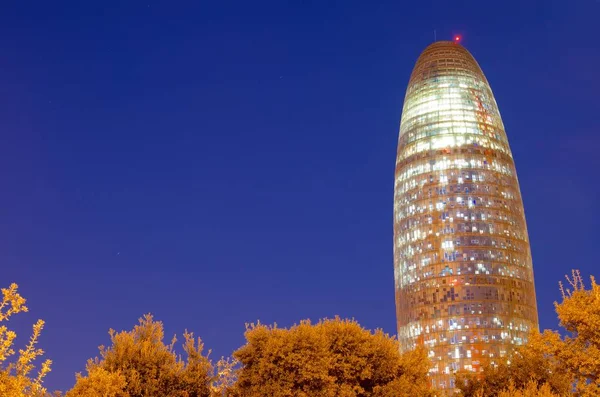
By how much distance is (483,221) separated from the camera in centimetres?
17738

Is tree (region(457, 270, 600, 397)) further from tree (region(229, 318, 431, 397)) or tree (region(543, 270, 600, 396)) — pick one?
Answer: tree (region(229, 318, 431, 397))

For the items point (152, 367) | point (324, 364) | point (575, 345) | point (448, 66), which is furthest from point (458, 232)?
point (152, 367)

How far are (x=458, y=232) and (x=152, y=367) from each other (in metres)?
129

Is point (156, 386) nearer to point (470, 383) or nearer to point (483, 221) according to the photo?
point (470, 383)

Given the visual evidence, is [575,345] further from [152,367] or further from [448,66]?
[448,66]

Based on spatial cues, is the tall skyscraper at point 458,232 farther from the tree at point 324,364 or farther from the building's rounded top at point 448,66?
the tree at point 324,364

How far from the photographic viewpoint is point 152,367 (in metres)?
Result: 57.4

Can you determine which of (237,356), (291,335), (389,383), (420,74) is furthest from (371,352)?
(420,74)

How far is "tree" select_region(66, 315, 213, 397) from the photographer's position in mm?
56094

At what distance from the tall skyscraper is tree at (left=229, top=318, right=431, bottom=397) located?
353 feet

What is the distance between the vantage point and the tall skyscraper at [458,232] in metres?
170

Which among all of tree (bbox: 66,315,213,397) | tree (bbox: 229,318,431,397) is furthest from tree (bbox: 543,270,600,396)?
tree (bbox: 66,315,213,397)

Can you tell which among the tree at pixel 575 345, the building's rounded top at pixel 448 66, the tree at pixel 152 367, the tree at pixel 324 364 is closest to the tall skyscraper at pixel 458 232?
the building's rounded top at pixel 448 66

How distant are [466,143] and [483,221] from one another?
65.5 feet
